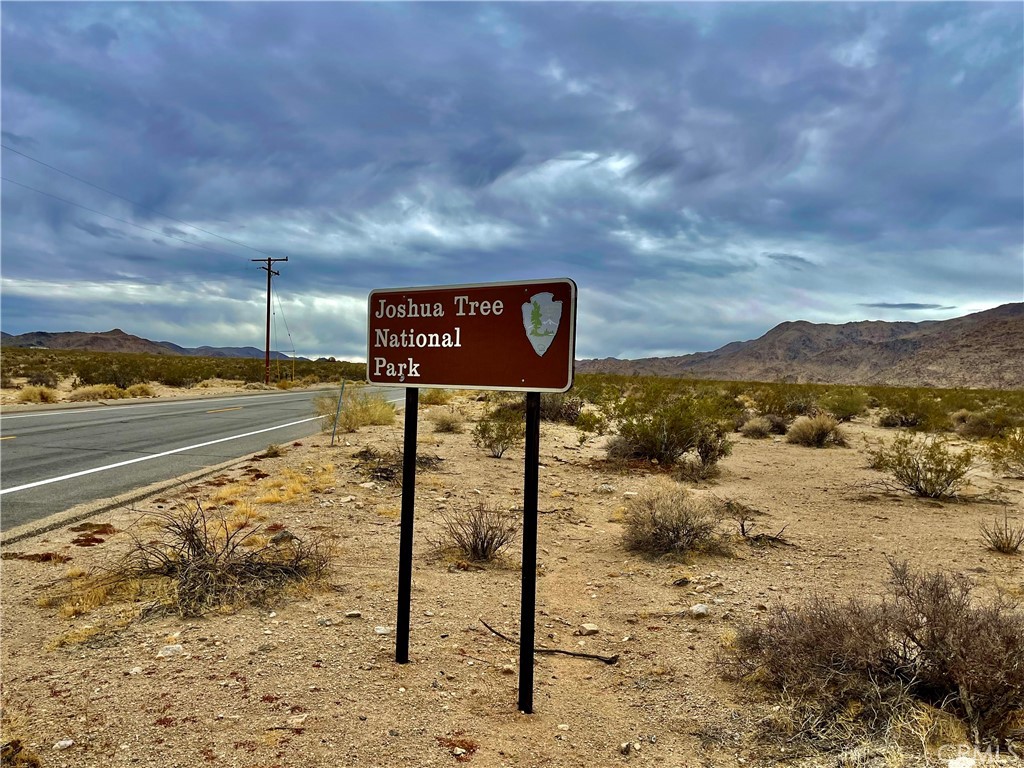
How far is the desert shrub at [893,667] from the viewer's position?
319 cm

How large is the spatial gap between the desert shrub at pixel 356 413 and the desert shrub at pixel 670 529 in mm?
10048

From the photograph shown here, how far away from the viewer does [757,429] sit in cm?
1889

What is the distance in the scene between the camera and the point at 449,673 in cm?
417

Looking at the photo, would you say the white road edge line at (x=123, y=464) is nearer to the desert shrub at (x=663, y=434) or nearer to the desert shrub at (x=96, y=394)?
the desert shrub at (x=663, y=434)

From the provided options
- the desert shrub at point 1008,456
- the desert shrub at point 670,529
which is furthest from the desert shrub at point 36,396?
the desert shrub at point 1008,456

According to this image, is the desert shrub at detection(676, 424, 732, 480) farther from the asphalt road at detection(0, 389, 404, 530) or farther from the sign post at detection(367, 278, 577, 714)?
the sign post at detection(367, 278, 577, 714)

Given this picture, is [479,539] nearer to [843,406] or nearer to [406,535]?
[406,535]

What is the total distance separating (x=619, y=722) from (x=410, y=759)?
1.17 m

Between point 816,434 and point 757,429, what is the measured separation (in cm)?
192

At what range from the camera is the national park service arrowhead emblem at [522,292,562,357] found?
3576mm

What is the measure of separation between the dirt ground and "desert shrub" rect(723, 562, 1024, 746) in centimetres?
20

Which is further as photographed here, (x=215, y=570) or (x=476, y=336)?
(x=215, y=570)

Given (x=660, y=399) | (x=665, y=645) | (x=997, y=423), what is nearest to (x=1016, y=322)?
(x=997, y=423)

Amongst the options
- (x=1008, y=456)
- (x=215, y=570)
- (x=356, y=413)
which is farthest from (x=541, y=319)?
(x=356, y=413)
